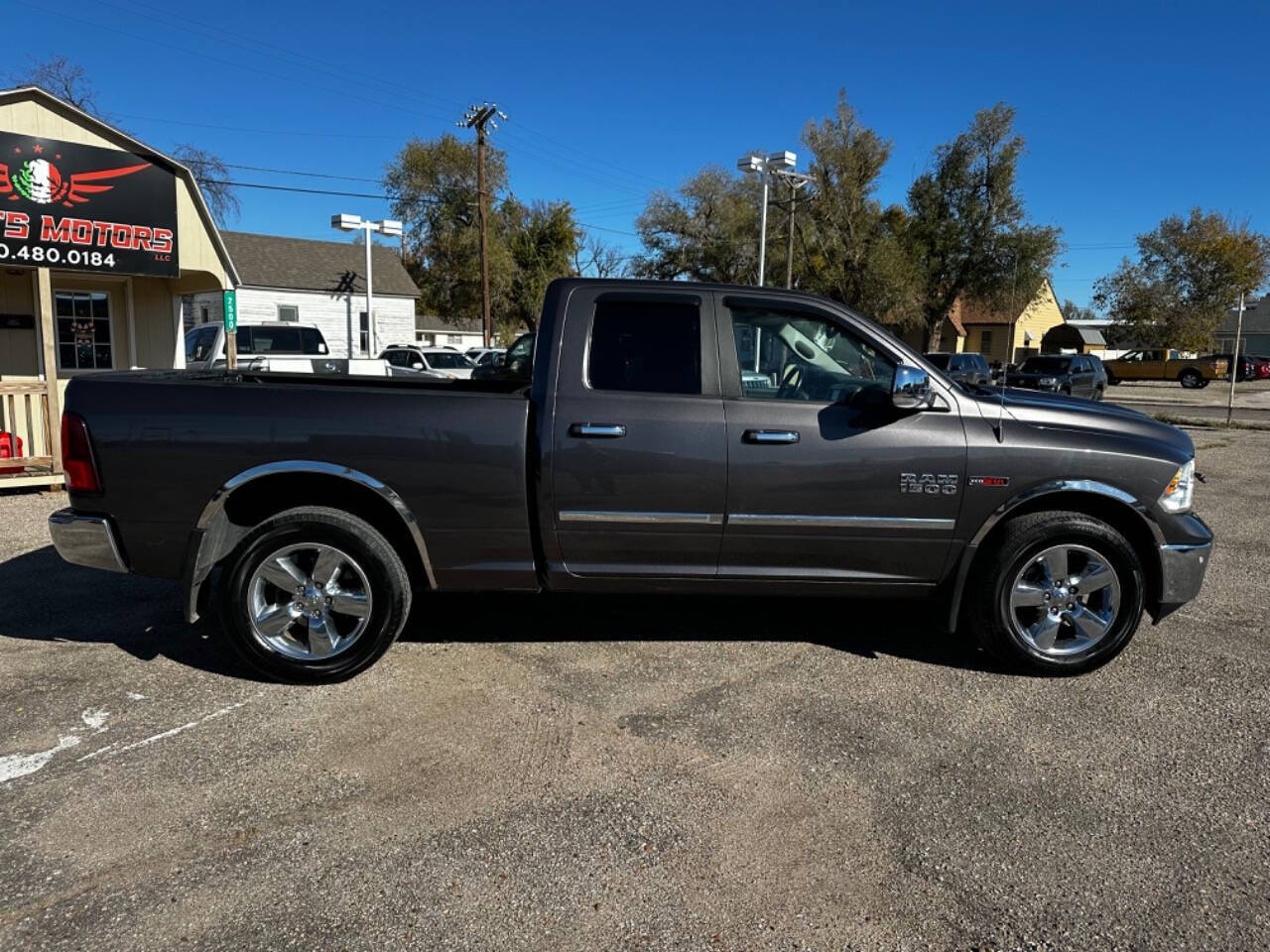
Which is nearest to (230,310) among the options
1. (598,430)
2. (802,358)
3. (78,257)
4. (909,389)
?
(78,257)

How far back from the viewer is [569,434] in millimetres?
4137

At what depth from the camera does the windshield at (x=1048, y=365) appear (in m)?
25.0

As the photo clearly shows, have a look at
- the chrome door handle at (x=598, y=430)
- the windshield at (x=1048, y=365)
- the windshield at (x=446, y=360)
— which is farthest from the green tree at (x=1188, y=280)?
the chrome door handle at (x=598, y=430)

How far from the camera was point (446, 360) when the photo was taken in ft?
79.0

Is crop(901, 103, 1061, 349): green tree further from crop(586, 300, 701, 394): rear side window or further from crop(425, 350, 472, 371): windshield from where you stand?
crop(586, 300, 701, 394): rear side window

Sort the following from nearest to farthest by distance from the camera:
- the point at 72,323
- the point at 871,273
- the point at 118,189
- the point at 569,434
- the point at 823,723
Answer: the point at 823,723
the point at 569,434
the point at 118,189
the point at 72,323
the point at 871,273

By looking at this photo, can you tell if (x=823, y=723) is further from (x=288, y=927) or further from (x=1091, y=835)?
(x=288, y=927)

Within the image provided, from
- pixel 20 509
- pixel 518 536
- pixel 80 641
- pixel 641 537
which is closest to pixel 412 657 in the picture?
pixel 518 536

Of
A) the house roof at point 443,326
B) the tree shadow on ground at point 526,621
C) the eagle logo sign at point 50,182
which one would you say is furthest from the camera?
the house roof at point 443,326

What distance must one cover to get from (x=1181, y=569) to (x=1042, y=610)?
69 centimetres

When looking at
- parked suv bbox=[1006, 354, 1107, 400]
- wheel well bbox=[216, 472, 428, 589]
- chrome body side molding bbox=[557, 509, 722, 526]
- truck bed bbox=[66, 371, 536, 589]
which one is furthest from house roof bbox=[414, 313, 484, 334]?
chrome body side molding bbox=[557, 509, 722, 526]

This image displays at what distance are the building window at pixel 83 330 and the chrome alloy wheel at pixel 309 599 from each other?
32.8 feet

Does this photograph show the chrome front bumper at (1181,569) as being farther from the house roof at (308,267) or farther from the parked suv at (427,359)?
the house roof at (308,267)

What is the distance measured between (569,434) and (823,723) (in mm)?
1760
